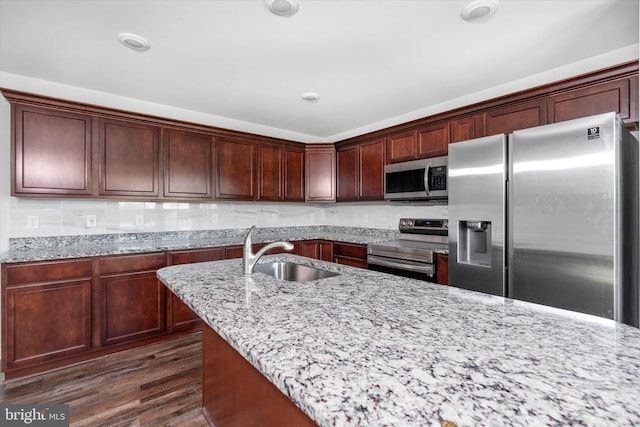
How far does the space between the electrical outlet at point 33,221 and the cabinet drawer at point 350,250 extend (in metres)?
2.99

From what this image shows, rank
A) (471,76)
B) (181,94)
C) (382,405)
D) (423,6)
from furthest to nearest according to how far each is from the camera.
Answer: (181,94)
(471,76)
(423,6)
(382,405)

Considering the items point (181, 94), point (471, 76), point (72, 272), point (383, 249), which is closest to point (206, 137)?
point (181, 94)

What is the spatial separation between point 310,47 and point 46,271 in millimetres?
2644

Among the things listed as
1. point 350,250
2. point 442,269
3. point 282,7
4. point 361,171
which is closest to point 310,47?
point 282,7

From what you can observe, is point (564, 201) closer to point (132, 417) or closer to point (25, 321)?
point (132, 417)

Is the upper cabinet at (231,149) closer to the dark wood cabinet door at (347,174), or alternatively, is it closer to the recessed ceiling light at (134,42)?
the dark wood cabinet door at (347,174)

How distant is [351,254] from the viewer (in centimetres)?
368

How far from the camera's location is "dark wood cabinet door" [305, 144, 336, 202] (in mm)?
4395

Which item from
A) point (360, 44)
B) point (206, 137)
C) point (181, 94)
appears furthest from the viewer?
point (206, 137)

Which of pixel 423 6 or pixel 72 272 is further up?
pixel 423 6

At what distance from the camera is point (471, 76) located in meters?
2.75

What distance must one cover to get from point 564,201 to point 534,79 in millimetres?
1509

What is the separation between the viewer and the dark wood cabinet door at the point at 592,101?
2.05m
